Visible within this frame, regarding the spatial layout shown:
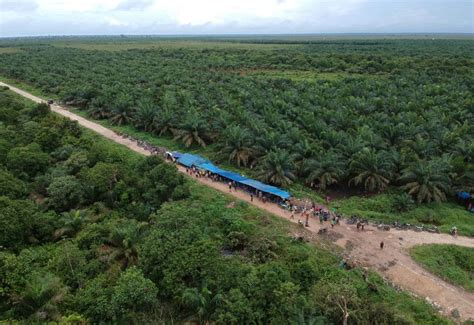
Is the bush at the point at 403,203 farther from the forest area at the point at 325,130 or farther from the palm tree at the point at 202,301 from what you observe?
the palm tree at the point at 202,301

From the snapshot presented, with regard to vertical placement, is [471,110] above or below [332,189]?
above

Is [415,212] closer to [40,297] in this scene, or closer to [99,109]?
[40,297]

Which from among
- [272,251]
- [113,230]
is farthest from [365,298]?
[113,230]

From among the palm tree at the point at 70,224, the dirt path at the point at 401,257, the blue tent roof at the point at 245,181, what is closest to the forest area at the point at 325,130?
the blue tent roof at the point at 245,181

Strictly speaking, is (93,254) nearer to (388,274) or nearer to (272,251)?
(272,251)

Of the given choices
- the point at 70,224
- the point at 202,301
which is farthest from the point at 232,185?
the point at 202,301

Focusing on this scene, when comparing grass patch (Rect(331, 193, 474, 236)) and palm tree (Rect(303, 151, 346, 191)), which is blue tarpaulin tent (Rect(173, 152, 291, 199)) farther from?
grass patch (Rect(331, 193, 474, 236))

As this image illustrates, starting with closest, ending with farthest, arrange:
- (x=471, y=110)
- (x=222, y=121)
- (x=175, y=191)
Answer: (x=175, y=191) → (x=222, y=121) → (x=471, y=110)
